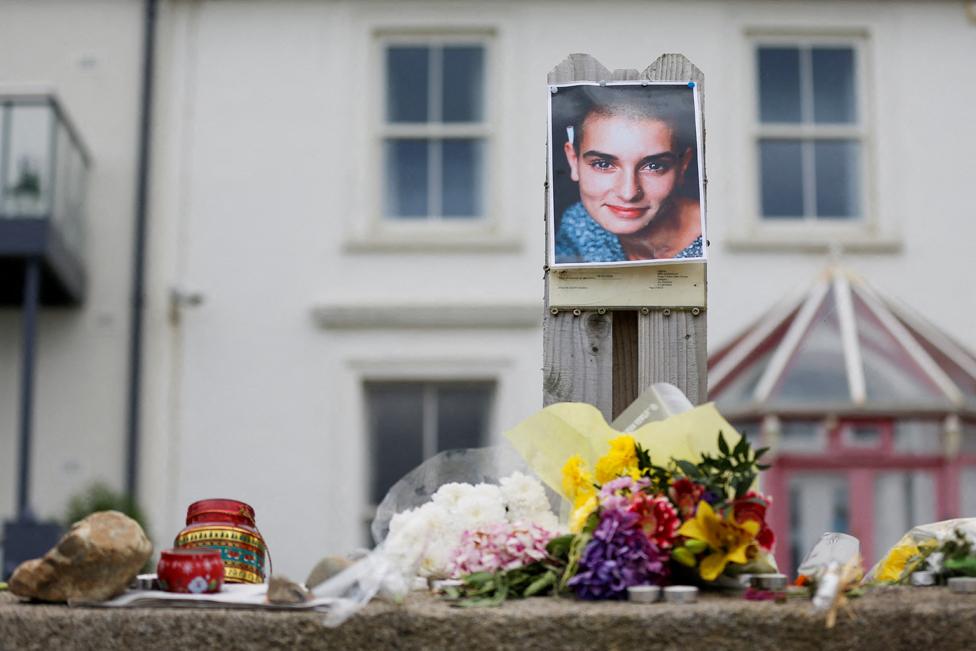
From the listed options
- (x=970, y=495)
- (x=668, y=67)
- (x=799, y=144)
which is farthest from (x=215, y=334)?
(x=668, y=67)

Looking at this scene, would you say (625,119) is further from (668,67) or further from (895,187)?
(895,187)

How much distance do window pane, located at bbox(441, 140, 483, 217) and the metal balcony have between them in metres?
2.32

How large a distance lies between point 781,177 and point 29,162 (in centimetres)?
466

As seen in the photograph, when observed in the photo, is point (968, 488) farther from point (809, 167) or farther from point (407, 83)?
point (407, 83)

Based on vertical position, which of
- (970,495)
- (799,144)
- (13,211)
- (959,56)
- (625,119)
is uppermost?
(959,56)

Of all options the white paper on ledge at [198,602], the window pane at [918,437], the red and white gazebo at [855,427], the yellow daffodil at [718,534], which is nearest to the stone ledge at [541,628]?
the white paper on ledge at [198,602]

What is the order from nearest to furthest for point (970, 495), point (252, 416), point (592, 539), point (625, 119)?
point (592, 539), point (625, 119), point (970, 495), point (252, 416)

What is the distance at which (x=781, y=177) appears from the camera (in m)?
9.22

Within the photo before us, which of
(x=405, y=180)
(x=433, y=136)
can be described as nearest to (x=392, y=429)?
(x=405, y=180)

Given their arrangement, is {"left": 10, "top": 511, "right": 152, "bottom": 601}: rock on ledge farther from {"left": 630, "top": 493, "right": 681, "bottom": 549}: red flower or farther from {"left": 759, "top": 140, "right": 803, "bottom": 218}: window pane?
{"left": 759, "top": 140, "right": 803, "bottom": 218}: window pane

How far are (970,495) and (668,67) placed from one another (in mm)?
6611

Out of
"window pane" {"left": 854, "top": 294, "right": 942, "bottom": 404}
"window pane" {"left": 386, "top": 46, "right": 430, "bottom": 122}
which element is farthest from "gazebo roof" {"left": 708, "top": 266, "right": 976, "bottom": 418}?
"window pane" {"left": 386, "top": 46, "right": 430, "bottom": 122}

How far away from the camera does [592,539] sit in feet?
5.67

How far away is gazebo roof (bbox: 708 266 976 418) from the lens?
8.05 meters
